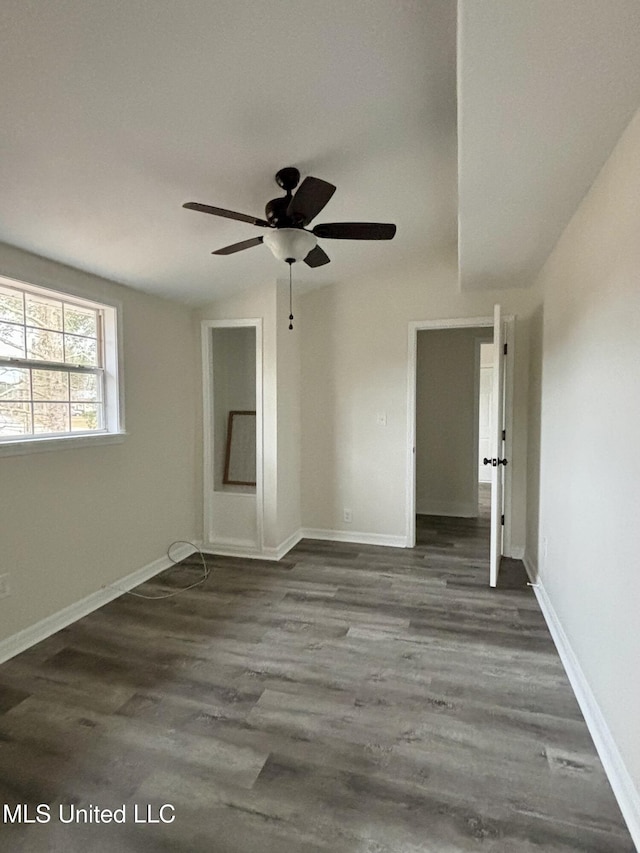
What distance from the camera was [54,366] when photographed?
108 inches

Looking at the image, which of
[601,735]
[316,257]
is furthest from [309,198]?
[601,735]

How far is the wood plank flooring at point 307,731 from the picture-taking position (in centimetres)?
144

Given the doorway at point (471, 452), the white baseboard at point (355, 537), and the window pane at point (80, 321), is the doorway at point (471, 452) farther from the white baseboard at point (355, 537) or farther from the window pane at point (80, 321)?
the window pane at point (80, 321)

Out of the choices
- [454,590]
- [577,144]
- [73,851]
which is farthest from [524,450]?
[73,851]

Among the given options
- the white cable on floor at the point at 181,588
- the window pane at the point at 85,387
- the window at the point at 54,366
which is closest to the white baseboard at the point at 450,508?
the white cable on floor at the point at 181,588

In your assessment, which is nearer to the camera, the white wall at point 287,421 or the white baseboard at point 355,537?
the white wall at point 287,421

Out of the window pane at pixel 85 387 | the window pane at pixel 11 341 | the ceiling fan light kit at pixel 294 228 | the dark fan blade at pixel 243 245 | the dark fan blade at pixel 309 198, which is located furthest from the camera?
the window pane at pixel 85 387

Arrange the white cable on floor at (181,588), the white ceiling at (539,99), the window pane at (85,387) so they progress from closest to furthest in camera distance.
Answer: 1. the white ceiling at (539,99)
2. the window pane at (85,387)
3. the white cable on floor at (181,588)

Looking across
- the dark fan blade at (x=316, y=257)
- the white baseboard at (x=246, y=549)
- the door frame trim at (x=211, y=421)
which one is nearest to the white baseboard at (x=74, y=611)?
the white baseboard at (x=246, y=549)

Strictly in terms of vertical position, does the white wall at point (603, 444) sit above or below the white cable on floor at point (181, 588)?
above

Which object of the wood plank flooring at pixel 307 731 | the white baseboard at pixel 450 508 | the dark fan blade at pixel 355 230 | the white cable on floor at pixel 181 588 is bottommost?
the wood plank flooring at pixel 307 731

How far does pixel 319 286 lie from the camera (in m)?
4.32

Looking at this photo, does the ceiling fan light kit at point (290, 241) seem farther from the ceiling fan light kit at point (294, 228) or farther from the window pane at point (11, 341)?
the window pane at point (11, 341)

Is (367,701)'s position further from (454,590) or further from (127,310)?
(127,310)
